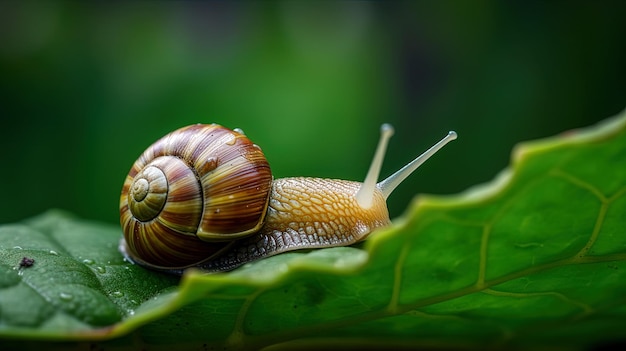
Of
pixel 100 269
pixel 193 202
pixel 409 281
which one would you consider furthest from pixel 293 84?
pixel 409 281

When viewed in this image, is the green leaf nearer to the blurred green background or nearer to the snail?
the snail

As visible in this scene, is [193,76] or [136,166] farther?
[193,76]

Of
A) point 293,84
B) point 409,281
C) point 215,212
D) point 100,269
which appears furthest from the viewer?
point 293,84

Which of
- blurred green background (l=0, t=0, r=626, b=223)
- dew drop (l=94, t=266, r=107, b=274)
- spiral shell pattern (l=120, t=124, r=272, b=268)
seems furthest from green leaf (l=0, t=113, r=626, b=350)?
blurred green background (l=0, t=0, r=626, b=223)

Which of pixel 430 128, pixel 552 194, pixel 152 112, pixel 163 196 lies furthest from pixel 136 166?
pixel 430 128

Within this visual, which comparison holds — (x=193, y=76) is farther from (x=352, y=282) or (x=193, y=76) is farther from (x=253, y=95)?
(x=352, y=282)

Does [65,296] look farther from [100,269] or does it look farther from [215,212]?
[215,212]

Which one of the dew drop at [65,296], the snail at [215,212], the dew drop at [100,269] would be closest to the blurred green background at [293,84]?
the snail at [215,212]

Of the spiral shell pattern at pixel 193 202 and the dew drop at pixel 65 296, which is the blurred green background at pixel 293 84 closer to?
the spiral shell pattern at pixel 193 202
